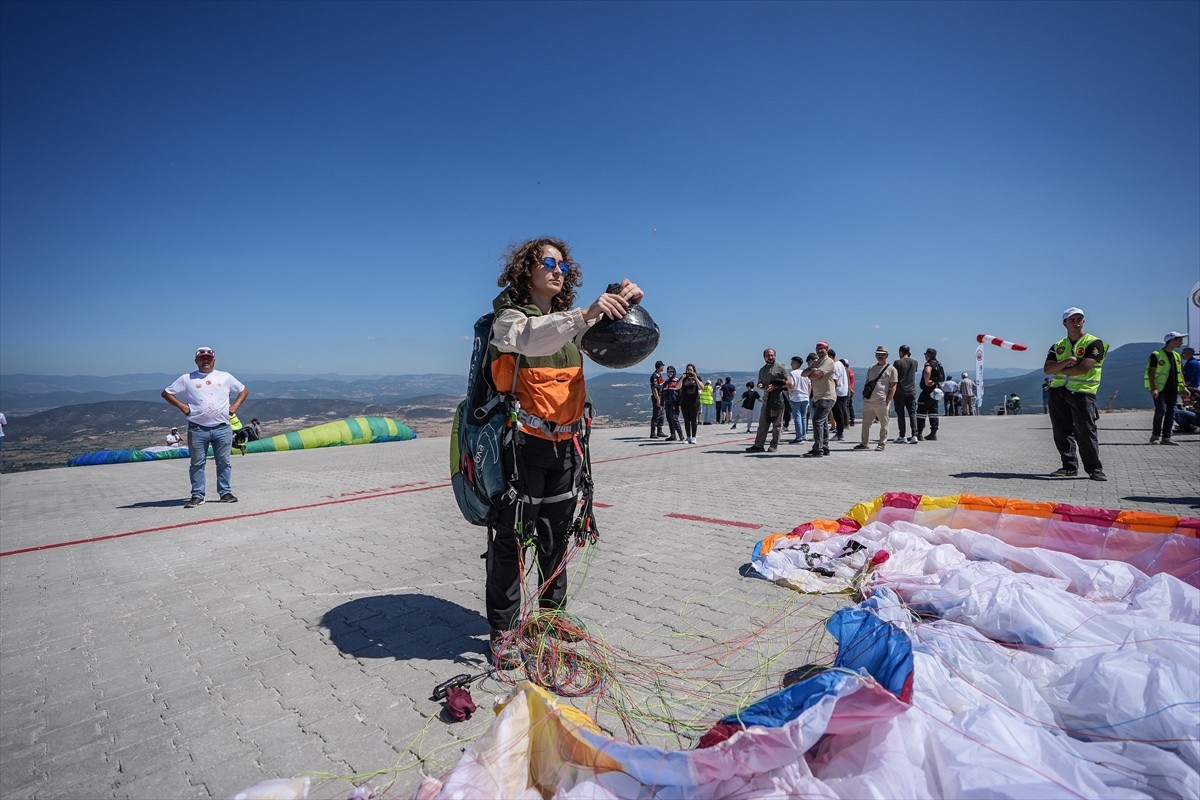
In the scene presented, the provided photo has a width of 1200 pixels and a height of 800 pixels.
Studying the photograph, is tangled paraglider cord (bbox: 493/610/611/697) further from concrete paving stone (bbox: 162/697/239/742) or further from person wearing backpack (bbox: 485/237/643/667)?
concrete paving stone (bbox: 162/697/239/742)

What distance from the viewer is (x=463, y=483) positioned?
301 centimetres

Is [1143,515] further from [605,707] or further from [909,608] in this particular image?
[605,707]

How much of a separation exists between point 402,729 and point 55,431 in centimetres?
10472

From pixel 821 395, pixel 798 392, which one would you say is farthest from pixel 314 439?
pixel 821 395

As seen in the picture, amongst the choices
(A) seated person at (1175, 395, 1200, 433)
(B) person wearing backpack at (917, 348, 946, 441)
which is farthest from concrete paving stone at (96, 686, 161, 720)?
(A) seated person at (1175, 395, 1200, 433)

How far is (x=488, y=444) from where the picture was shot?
2.89 meters

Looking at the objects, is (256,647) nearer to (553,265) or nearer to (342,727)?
(342,727)

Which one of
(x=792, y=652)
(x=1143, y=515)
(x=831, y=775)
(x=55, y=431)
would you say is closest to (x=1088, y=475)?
(x=1143, y=515)

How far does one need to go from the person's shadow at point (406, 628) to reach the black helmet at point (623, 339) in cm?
186

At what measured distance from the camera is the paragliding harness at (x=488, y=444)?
2867mm

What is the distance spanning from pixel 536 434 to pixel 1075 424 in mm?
8389

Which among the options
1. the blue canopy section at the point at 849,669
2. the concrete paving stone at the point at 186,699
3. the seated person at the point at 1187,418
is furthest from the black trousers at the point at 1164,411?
the concrete paving stone at the point at 186,699

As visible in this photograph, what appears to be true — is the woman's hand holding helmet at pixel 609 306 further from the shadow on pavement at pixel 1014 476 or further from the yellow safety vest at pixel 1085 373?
the shadow on pavement at pixel 1014 476

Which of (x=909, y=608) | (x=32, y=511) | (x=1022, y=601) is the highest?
(x=1022, y=601)
